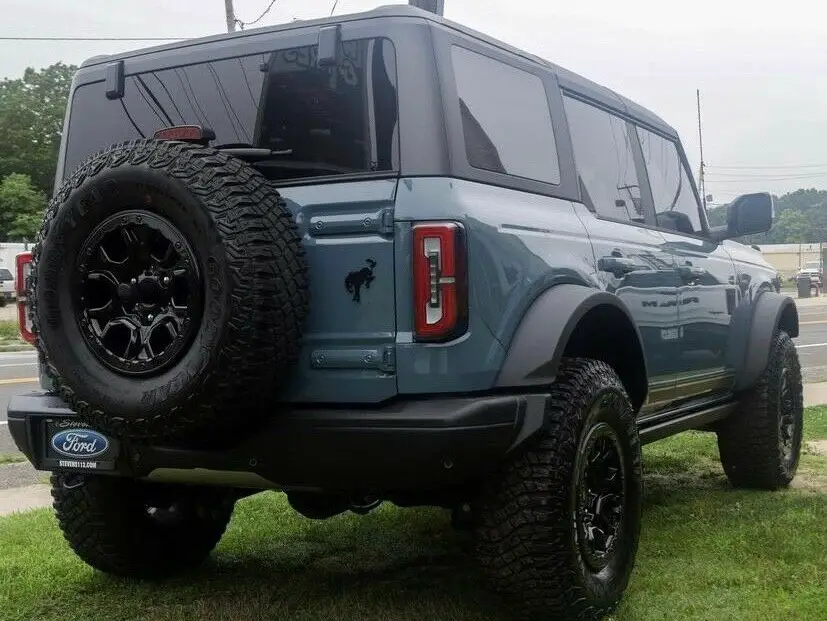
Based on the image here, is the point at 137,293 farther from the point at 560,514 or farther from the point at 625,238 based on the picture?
the point at 625,238

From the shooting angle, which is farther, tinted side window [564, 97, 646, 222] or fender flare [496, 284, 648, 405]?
tinted side window [564, 97, 646, 222]

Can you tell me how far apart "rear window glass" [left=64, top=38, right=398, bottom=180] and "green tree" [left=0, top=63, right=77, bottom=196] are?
2550 inches

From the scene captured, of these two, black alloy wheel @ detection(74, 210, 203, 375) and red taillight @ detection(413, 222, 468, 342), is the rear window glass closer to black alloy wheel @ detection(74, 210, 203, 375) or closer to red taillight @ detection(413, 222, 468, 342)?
red taillight @ detection(413, 222, 468, 342)

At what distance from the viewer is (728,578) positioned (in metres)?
3.81

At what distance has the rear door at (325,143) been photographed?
2957 millimetres

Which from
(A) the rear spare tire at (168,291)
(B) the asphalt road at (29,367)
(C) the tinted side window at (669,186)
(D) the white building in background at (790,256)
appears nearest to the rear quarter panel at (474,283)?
(A) the rear spare tire at (168,291)

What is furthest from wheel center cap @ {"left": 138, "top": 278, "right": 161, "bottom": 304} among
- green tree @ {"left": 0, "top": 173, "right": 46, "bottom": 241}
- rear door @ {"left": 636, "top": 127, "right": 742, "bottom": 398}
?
green tree @ {"left": 0, "top": 173, "right": 46, "bottom": 241}

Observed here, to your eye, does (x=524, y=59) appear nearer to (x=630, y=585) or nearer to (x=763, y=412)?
(x=630, y=585)

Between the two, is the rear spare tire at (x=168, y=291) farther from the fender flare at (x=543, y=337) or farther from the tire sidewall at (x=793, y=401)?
the tire sidewall at (x=793, y=401)

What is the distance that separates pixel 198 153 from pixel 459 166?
773mm

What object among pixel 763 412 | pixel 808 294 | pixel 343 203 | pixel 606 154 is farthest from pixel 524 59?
pixel 808 294

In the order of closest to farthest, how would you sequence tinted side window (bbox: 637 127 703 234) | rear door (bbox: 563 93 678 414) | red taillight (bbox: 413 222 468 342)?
red taillight (bbox: 413 222 468 342) → rear door (bbox: 563 93 678 414) → tinted side window (bbox: 637 127 703 234)

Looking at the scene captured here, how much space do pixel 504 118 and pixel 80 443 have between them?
176cm

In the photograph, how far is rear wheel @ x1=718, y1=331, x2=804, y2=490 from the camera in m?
5.48
